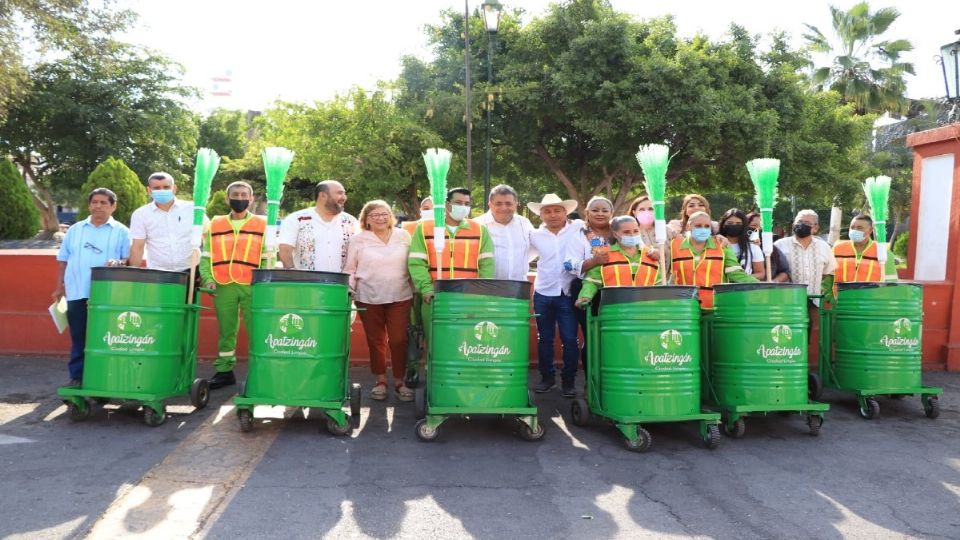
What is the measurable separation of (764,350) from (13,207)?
1953 centimetres

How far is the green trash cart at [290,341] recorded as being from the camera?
5.02m

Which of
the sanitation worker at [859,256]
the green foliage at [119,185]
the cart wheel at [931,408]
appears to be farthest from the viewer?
the green foliage at [119,185]

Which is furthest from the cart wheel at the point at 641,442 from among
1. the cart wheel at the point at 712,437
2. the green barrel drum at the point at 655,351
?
the cart wheel at the point at 712,437

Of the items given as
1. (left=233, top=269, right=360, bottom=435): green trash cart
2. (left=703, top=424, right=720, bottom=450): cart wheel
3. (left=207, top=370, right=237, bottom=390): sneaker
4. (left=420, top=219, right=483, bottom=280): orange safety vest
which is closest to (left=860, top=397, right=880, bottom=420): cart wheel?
(left=703, top=424, right=720, bottom=450): cart wheel

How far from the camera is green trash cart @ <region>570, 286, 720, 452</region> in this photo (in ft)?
16.2

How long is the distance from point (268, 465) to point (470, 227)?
A: 228 cm

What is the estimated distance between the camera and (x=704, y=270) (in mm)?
5758

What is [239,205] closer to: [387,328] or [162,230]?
Result: [162,230]

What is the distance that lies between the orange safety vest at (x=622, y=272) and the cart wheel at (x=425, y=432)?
5.35ft

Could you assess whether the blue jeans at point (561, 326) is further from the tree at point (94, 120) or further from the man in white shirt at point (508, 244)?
the tree at point (94, 120)

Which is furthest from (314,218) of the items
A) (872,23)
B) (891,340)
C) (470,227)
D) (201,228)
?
(872,23)

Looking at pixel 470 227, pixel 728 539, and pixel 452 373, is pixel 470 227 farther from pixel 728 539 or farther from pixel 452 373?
pixel 728 539

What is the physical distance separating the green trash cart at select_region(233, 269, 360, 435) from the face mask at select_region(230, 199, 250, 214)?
1092 millimetres

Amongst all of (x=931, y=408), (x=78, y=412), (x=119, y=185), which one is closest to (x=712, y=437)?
(x=931, y=408)
